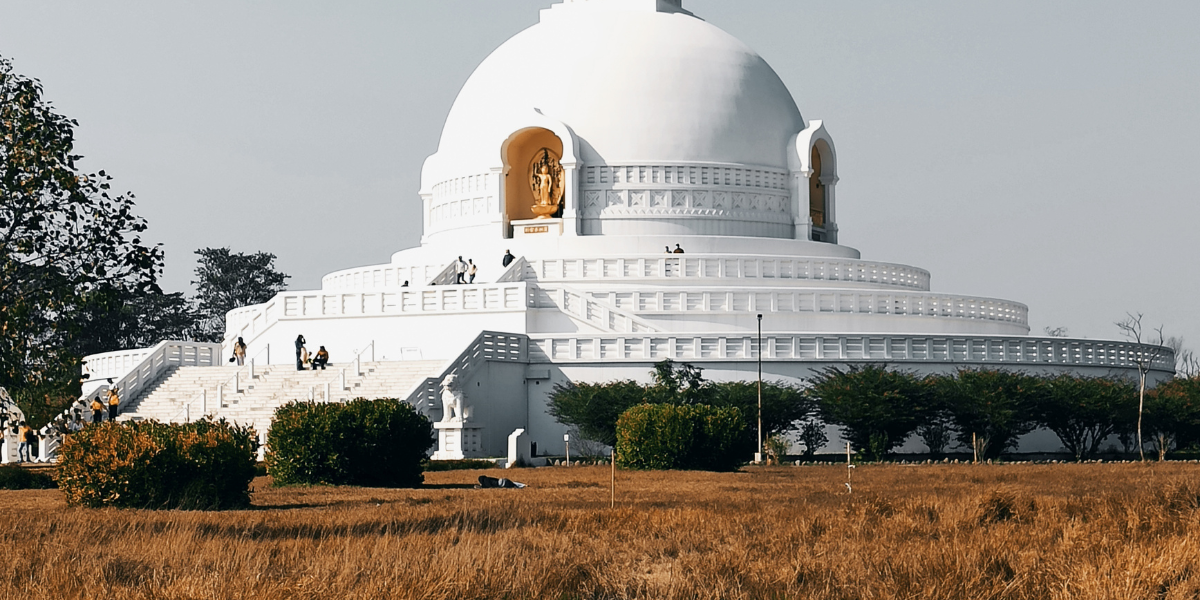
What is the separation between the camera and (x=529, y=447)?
107 ft

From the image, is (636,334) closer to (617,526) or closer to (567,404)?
(567,404)

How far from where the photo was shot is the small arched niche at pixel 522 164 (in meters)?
45.6

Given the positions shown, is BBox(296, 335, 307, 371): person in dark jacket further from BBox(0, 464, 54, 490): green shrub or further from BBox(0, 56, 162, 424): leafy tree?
BBox(0, 56, 162, 424): leafy tree

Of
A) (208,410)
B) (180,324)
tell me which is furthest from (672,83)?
(180,324)

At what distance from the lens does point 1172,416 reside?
35875mm

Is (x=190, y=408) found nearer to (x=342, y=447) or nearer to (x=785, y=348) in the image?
(x=342, y=447)

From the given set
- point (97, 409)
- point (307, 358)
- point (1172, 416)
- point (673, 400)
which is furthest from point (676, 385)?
point (97, 409)

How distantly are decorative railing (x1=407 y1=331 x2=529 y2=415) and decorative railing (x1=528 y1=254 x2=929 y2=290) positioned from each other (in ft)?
18.5

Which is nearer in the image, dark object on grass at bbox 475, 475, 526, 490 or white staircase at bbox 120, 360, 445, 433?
dark object on grass at bbox 475, 475, 526, 490

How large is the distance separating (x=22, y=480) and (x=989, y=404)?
20.0m

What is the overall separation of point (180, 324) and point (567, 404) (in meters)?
35.2

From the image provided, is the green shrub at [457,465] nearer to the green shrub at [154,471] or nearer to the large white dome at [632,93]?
the green shrub at [154,471]

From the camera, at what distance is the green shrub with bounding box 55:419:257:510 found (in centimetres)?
1797

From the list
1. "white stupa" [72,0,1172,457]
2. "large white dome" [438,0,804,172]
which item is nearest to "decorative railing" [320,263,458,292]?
"white stupa" [72,0,1172,457]
